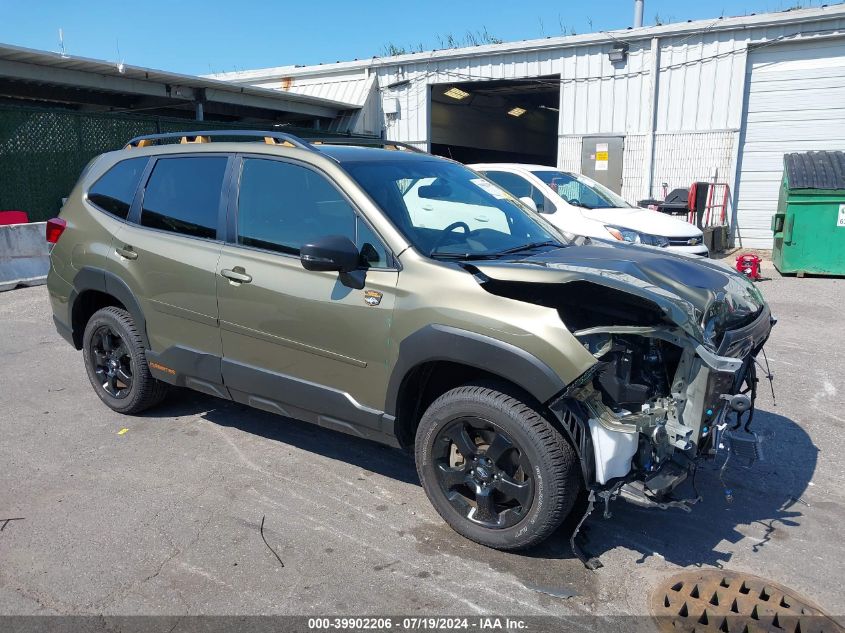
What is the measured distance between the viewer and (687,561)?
10.6 feet

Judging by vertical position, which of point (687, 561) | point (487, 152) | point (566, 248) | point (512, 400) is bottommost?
point (687, 561)

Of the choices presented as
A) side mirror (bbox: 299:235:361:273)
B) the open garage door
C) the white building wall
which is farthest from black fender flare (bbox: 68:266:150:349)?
the open garage door

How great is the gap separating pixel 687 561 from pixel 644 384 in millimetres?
912

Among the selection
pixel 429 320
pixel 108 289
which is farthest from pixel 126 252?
pixel 429 320

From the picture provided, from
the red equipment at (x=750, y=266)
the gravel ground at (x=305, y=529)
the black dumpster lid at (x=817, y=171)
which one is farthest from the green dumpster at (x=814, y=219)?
the gravel ground at (x=305, y=529)

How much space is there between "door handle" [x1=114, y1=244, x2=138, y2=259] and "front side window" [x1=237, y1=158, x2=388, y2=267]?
959mm

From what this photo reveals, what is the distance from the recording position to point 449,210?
159 inches

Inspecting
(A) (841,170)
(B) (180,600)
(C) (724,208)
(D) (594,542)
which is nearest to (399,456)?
(D) (594,542)

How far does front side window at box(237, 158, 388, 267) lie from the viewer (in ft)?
11.8

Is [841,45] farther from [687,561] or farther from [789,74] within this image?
[687,561]

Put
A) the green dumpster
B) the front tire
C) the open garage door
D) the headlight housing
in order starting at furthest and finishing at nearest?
the open garage door → the green dumpster → the headlight housing → the front tire

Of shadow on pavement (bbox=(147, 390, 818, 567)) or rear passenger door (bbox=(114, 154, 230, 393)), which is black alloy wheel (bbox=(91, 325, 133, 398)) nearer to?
shadow on pavement (bbox=(147, 390, 818, 567))

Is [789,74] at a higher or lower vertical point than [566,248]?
higher

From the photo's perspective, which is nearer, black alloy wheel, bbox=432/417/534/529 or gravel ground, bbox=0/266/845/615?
gravel ground, bbox=0/266/845/615
